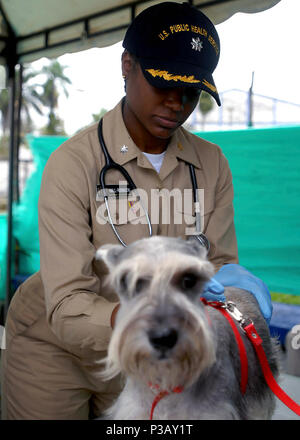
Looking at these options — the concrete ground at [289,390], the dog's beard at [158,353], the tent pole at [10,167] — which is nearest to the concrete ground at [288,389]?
the concrete ground at [289,390]

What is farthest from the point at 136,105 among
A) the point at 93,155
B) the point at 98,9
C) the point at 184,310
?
the point at 98,9

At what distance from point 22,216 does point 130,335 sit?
7.20m

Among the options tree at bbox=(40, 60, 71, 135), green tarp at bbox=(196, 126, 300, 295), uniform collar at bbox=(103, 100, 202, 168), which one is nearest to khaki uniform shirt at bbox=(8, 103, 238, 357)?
uniform collar at bbox=(103, 100, 202, 168)

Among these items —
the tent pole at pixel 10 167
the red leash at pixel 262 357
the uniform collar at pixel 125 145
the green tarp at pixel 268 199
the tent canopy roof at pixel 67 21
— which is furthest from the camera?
the green tarp at pixel 268 199

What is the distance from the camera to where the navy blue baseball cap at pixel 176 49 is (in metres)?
2.51

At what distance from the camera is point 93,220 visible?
8.63 feet

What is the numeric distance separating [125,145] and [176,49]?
2.01 feet

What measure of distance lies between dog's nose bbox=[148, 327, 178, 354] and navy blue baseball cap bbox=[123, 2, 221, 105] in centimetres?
139

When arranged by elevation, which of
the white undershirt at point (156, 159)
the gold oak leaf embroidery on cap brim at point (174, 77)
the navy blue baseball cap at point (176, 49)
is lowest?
the white undershirt at point (156, 159)

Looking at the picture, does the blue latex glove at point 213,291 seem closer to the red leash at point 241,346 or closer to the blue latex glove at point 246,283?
the red leash at point 241,346

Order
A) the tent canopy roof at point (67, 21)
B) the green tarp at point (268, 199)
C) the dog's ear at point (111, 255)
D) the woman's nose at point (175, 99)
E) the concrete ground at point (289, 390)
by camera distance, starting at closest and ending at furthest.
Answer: the dog's ear at point (111, 255) < the woman's nose at point (175, 99) < the concrete ground at point (289, 390) < the tent canopy roof at point (67, 21) < the green tarp at point (268, 199)

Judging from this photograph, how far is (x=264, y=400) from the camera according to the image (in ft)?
8.50

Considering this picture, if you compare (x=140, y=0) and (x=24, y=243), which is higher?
(x=140, y=0)

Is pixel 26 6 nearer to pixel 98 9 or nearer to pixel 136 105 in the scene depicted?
pixel 98 9
